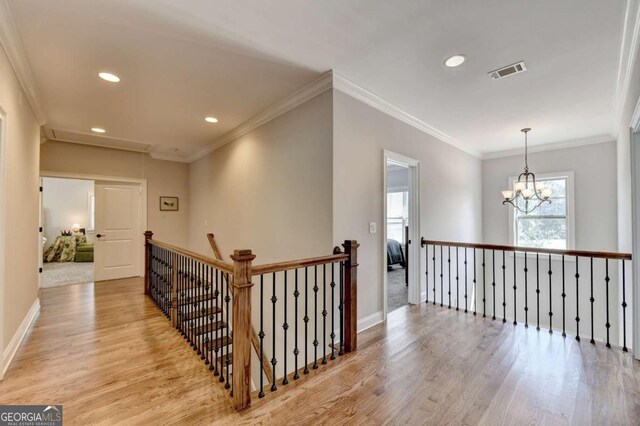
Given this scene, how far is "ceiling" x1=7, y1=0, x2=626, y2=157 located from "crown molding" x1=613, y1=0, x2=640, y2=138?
0.16 ft

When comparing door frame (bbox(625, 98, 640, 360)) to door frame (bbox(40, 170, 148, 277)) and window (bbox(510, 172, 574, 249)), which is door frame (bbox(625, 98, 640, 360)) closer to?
window (bbox(510, 172, 574, 249))

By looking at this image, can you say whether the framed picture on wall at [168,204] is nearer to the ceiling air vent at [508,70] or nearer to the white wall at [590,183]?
the ceiling air vent at [508,70]

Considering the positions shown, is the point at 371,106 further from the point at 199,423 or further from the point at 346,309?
the point at 199,423

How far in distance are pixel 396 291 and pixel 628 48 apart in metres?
4.13

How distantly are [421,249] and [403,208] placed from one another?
4002 millimetres

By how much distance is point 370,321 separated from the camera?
3.15 meters

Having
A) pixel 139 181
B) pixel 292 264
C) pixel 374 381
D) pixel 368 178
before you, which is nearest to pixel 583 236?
pixel 368 178

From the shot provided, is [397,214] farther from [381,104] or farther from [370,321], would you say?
[370,321]

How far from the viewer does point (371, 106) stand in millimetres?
3248

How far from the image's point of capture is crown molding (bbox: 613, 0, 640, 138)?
73.9 inches

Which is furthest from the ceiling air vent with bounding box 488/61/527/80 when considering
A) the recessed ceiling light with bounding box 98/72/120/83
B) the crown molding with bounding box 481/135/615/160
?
the recessed ceiling light with bounding box 98/72/120/83

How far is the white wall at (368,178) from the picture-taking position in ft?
9.46

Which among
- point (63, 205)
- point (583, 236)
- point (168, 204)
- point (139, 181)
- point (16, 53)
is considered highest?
point (16, 53)

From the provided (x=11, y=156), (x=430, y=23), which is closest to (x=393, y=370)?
(x=430, y=23)
